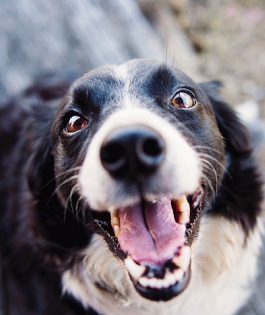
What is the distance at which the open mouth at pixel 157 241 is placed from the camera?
1357 mm

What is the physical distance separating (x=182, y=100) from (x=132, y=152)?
1.73 feet

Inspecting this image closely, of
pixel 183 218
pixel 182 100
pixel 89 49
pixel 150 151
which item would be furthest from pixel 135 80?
pixel 89 49

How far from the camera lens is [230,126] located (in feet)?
6.45

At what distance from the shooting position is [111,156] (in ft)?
4.03

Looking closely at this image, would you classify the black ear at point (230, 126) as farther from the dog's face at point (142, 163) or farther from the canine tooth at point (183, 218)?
the canine tooth at point (183, 218)

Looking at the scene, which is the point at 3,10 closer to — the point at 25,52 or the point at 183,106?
the point at 25,52

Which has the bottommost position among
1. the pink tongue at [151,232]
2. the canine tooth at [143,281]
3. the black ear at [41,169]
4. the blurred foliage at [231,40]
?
the blurred foliage at [231,40]

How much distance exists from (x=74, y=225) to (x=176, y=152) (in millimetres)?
763

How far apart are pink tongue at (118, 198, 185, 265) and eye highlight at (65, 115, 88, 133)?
40cm

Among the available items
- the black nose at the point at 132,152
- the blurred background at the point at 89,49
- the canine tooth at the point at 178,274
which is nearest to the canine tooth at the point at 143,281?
the canine tooth at the point at 178,274

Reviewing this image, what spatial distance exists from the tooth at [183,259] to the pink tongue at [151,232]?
0.02m

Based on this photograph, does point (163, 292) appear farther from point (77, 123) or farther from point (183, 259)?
point (77, 123)

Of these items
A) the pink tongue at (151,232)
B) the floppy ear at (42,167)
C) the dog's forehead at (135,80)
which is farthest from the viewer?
the floppy ear at (42,167)

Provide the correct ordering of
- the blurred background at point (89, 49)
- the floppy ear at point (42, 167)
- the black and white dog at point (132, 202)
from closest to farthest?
the black and white dog at point (132, 202), the floppy ear at point (42, 167), the blurred background at point (89, 49)
